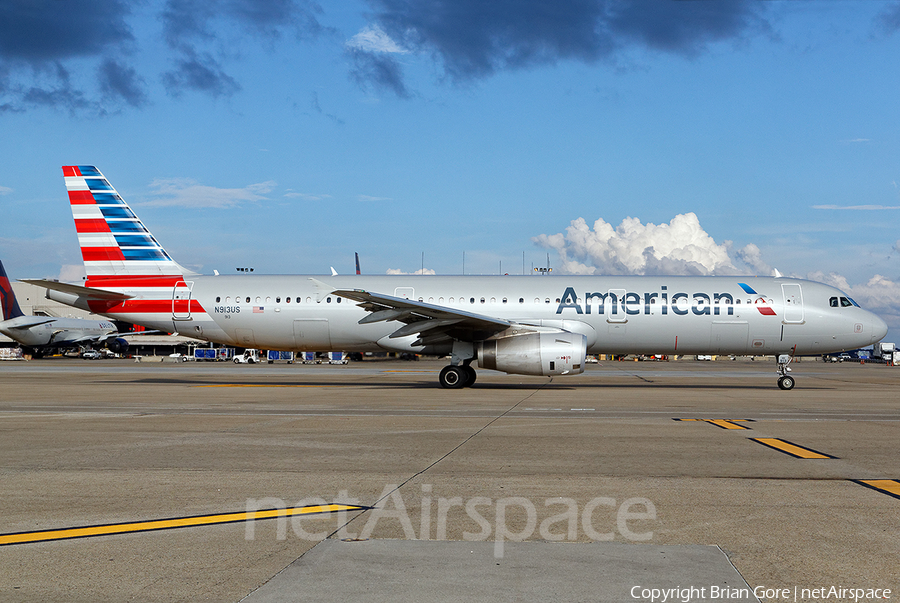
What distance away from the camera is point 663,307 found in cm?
2375

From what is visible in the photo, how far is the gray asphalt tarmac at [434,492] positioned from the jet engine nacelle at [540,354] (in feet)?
19.7

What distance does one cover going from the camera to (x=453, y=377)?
2267 centimetres

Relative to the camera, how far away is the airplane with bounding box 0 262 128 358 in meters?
69.9

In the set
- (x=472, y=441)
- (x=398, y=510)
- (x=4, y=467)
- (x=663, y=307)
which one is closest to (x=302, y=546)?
(x=398, y=510)

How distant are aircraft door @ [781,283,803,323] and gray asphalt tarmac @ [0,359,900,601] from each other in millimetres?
10003

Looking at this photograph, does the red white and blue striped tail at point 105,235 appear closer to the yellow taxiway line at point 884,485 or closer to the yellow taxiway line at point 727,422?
the yellow taxiway line at point 727,422

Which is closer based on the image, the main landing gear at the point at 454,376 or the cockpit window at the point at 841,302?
the main landing gear at the point at 454,376

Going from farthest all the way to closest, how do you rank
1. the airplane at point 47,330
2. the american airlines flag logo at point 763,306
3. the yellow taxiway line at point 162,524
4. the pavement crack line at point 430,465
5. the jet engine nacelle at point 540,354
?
the airplane at point 47,330
the american airlines flag logo at point 763,306
the jet engine nacelle at point 540,354
the pavement crack line at point 430,465
the yellow taxiway line at point 162,524

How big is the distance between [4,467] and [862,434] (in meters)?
12.5

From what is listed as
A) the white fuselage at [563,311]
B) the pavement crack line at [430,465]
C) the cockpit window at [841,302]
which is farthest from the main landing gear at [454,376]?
the cockpit window at [841,302]

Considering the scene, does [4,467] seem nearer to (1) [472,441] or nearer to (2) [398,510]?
(2) [398,510]

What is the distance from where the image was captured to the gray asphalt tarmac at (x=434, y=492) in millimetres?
4449

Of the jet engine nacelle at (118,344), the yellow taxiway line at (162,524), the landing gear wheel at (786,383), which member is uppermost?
the jet engine nacelle at (118,344)

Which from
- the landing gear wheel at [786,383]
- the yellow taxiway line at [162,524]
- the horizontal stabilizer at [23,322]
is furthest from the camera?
the horizontal stabilizer at [23,322]
